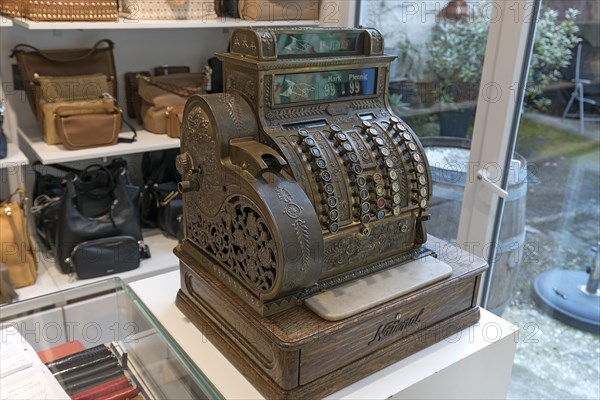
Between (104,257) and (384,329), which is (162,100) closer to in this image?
(104,257)

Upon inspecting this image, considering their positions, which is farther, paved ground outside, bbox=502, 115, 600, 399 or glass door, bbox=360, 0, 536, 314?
paved ground outside, bbox=502, 115, 600, 399

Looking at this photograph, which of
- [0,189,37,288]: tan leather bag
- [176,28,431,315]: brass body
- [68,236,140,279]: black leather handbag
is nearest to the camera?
[176,28,431,315]: brass body

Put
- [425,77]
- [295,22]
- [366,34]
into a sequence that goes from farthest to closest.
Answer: [295,22] < [425,77] < [366,34]

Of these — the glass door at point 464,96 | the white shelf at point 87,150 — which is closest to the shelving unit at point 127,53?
the white shelf at point 87,150

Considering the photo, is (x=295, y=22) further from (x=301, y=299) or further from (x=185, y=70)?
(x=301, y=299)

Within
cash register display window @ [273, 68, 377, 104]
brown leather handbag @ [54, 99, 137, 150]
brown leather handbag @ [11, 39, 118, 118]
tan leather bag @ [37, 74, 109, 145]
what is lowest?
brown leather handbag @ [54, 99, 137, 150]

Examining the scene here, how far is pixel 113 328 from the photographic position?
1394 millimetres

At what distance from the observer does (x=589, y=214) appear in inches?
76.1

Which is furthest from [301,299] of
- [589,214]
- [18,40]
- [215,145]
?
[18,40]

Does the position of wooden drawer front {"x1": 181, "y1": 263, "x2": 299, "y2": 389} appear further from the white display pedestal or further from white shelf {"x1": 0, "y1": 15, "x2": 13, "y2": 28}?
white shelf {"x1": 0, "y1": 15, "x2": 13, "y2": 28}

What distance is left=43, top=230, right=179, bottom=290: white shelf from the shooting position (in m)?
2.20

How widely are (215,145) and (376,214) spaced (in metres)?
0.37

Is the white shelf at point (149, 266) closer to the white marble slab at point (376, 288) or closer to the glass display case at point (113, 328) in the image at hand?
the glass display case at point (113, 328)

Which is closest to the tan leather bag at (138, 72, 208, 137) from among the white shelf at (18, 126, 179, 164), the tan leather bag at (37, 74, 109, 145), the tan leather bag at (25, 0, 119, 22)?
the white shelf at (18, 126, 179, 164)
